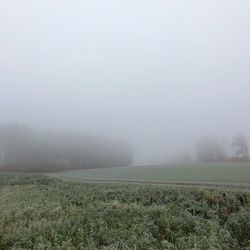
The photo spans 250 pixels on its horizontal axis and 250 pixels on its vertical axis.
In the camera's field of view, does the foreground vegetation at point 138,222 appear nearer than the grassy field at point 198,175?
Yes

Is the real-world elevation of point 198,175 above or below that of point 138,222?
above

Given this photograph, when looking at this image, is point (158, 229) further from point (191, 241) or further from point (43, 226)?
point (43, 226)

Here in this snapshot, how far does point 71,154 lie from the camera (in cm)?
15238

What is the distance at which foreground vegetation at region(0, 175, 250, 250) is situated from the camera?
1720cm

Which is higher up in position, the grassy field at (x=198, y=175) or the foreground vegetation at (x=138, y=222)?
the grassy field at (x=198, y=175)

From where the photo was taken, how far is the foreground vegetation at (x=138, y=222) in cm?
1720

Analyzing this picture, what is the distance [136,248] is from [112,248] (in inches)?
46.5

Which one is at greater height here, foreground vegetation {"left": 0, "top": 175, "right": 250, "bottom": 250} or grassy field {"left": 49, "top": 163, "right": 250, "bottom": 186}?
grassy field {"left": 49, "top": 163, "right": 250, "bottom": 186}

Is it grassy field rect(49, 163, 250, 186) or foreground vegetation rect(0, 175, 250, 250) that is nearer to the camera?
foreground vegetation rect(0, 175, 250, 250)

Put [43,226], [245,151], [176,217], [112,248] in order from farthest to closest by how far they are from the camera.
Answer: [245,151], [176,217], [43,226], [112,248]

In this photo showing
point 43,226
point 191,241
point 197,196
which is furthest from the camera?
point 197,196

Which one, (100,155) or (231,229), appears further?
(100,155)

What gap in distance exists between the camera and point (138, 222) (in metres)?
20.8

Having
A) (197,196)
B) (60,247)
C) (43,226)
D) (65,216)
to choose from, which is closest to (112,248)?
(60,247)
